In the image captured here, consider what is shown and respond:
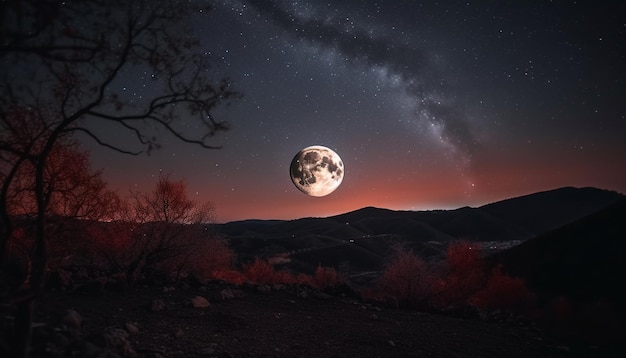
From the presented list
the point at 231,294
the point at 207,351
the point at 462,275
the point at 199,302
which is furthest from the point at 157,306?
the point at 462,275

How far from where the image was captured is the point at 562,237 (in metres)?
66.6

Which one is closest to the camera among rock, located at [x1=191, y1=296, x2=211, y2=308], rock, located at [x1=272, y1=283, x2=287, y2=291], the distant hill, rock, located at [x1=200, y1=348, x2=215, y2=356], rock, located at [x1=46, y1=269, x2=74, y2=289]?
rock, located at [x1=200, y1=348, x2=215, y2=356]

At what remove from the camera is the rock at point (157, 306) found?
10344 millimetres

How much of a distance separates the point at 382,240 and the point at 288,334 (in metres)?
126

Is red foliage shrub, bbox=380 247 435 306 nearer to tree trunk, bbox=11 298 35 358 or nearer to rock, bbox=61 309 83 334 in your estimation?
rock, bbox=61 309 83 334

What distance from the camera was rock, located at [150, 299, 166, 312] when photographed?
10.3m

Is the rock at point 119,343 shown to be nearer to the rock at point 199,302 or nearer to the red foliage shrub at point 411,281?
the rock at point 199,302

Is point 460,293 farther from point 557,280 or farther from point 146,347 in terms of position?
point 146,347

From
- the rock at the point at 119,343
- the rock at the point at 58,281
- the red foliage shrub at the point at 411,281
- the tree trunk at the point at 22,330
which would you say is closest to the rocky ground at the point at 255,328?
the rock at the point at 119,343

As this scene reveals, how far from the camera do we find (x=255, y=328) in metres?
10.2

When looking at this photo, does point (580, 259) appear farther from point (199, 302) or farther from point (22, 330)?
point (22, 330)

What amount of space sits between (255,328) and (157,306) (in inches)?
119

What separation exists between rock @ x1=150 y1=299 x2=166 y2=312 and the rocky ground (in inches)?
1.1

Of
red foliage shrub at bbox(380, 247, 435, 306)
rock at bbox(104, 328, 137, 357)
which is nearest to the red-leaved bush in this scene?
red foliage shrub at bbox(380, 247, 435, 306)
